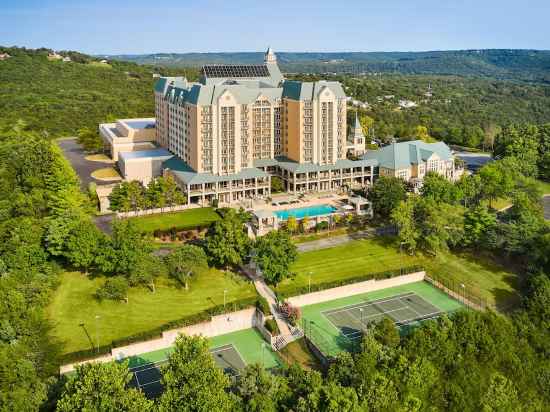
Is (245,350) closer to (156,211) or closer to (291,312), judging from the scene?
(291,312)

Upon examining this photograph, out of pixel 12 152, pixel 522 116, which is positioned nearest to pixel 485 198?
pixel 12 152

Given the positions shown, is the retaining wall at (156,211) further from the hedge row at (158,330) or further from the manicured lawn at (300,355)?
the manicured lawn at (300,355)

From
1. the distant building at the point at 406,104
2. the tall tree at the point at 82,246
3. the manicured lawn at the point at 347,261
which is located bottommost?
the manicured lawn at the point at 347,261

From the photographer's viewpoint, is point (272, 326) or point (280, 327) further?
point (280, 327)

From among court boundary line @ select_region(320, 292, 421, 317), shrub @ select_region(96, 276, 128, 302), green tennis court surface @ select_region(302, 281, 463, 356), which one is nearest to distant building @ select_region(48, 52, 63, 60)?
shrub @ select_region(96, 276, 128, 302)

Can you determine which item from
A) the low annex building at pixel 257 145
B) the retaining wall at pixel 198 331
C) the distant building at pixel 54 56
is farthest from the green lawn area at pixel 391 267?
the distant building at pixel 54 56

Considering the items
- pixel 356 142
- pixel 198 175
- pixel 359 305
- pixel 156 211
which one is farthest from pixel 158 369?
pixel 356 142
